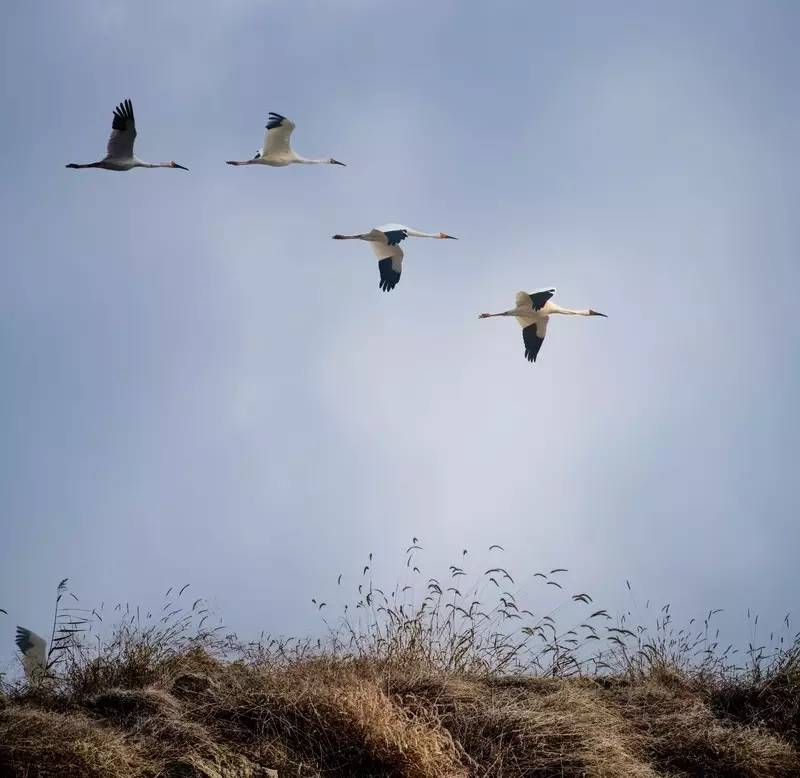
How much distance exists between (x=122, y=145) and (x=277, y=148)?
311cm

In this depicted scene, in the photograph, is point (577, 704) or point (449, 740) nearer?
point (449, 740)

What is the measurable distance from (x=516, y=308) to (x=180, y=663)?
36.7ft

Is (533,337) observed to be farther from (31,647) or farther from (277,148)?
(31,647)

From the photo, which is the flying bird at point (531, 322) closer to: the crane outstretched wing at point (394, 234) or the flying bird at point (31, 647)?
the crane outstretched wing at point (394, 234)

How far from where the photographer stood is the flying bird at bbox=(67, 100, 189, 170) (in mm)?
16327

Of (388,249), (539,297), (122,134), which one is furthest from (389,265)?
(122,134)

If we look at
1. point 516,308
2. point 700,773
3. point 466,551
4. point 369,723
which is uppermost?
point 516,308

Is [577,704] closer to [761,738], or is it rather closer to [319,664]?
[761,738]

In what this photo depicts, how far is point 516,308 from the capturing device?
60.1 ft

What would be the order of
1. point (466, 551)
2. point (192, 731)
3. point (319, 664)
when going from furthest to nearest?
point (466, 551) → point (319, 664) → point (192, 731)

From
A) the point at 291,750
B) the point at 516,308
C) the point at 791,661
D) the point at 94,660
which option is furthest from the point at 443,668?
the point at 516,308

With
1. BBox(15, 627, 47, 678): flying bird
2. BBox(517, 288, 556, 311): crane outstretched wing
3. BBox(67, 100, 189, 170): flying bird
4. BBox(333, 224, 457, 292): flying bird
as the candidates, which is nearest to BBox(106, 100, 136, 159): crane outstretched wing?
BBox(67, 100, 189, 170): flying bird

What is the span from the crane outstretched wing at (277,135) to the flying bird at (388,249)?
7.52 feet

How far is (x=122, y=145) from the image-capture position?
1712cm
